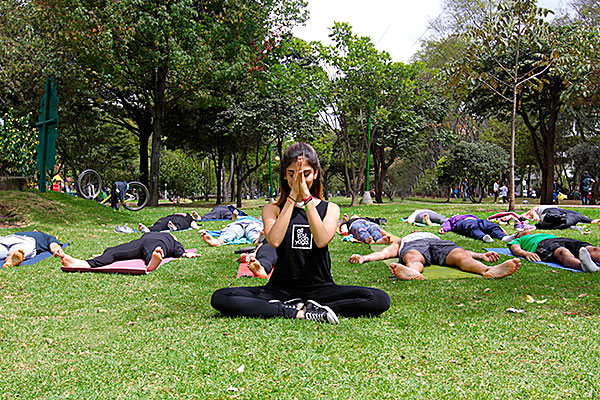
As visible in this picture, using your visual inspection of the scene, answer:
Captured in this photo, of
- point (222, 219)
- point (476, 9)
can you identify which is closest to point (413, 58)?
point (476, 9)

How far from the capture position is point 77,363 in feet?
8.64

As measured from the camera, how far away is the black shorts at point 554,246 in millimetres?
6258

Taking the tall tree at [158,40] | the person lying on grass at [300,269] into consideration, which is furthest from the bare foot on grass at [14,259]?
the tall tree at [158,40]

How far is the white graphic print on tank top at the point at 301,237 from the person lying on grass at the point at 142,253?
92.5 inches

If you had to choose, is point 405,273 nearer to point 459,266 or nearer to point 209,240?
point 459,266

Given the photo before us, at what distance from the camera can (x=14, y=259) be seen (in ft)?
19.3

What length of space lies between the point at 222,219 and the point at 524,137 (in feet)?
110

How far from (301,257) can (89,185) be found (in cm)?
1513

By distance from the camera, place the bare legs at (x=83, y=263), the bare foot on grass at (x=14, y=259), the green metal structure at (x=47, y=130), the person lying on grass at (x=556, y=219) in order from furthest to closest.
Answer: the green metal structure at (x=47, y=130), the person lying on grass at (x=556, y=219), the bare foot on grass at (x=14, y=259), the bare legs at (x=83, y=263)

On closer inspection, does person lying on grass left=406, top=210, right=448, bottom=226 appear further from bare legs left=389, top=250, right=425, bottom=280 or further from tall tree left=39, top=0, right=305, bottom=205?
tall tree left=39, top=0, right=305, bottom=205

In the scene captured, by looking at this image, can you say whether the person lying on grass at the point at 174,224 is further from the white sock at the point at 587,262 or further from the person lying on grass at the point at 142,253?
the white sock at the point at 587,262

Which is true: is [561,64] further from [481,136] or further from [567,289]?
[481,136]

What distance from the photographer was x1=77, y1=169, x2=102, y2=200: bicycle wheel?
15.8m

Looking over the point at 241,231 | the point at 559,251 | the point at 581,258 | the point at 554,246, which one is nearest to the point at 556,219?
the point at 554,246
